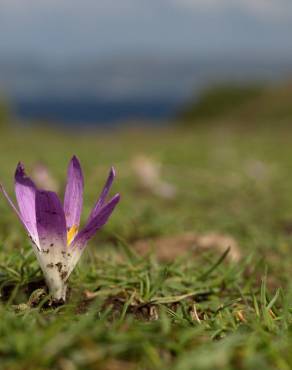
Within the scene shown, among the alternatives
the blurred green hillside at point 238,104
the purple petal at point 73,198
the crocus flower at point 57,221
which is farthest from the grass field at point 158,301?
the blurred green hillside at point 238,104

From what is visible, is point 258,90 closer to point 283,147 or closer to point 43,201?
point 283,147

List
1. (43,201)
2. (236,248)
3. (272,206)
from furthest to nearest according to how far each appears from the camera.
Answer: (272,206) < (236,248) < (43,201)

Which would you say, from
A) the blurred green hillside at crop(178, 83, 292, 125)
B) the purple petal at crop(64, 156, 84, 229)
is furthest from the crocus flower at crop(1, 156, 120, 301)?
the blurred green hillside at crop(178, 83, 292, 125)

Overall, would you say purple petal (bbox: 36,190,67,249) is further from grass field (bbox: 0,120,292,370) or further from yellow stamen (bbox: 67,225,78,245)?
grass field (bbox: 0,120,292,370)

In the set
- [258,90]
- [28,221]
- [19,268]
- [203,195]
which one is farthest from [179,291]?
[258,90]

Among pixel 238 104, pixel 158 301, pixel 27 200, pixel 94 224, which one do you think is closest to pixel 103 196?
pixel 94 224

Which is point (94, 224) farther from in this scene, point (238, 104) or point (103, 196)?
point (238, 104)
